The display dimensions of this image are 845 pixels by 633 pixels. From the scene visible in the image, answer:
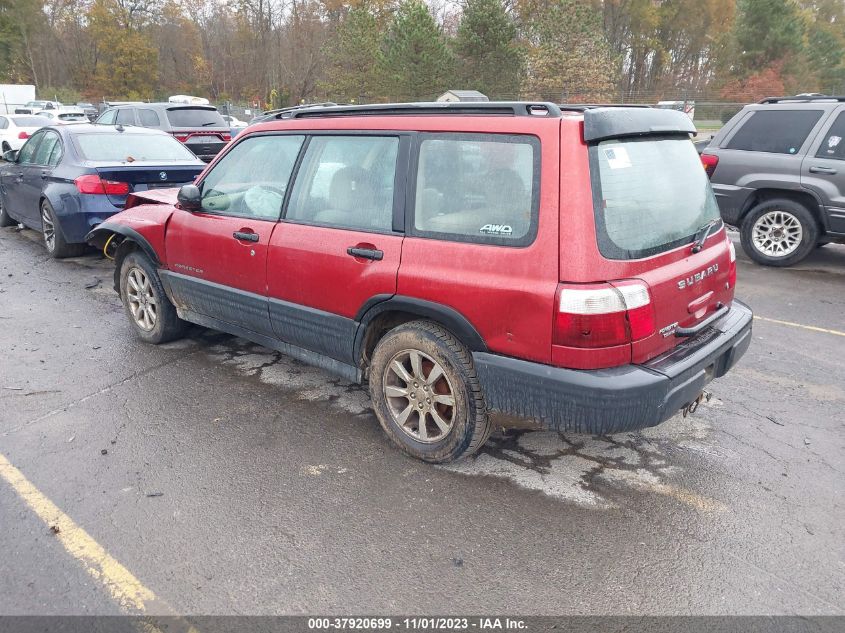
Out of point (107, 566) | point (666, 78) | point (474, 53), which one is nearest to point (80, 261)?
point (107, 566)

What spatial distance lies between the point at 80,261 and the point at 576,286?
726 cm

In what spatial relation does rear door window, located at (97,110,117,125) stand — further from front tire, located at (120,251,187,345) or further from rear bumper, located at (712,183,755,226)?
rear bumper, located at (712,183,755,226)

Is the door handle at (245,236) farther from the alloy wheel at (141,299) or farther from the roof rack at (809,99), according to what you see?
the roof rack at (809,99)

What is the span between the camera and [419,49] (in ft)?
112

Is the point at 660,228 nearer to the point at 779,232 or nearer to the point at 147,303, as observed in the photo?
the point at 147,303

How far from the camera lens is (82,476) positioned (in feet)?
10.8

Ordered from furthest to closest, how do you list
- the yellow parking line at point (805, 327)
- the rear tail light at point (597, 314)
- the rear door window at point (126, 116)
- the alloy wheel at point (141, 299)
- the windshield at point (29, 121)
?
the windshield at point (29, 121)
the rear door window at point (126, 116)
the yellow parking line at point (805, 327)
the alloy wheel at point (141, 299)
the rear tail light at point (597, 314)

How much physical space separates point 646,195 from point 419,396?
150cm

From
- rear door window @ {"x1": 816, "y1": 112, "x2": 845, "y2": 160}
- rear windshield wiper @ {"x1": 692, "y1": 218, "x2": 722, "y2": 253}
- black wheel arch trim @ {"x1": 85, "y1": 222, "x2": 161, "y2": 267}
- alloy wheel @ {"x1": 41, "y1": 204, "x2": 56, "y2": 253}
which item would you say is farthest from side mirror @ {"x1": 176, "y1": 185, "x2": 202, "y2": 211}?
rear door window @ {"x1": 816, "y1": 112, "x2": 845, "y2": 160}

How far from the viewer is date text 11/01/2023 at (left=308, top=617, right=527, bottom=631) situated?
232 cm

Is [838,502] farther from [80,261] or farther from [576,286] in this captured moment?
[80,261]

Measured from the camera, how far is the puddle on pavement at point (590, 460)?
3.13 m

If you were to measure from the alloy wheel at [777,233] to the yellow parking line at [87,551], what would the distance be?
771cm

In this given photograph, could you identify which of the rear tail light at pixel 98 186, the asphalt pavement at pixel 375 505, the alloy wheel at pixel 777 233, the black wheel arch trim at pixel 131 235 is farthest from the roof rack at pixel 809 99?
the rear tail light at pixel 98 186
